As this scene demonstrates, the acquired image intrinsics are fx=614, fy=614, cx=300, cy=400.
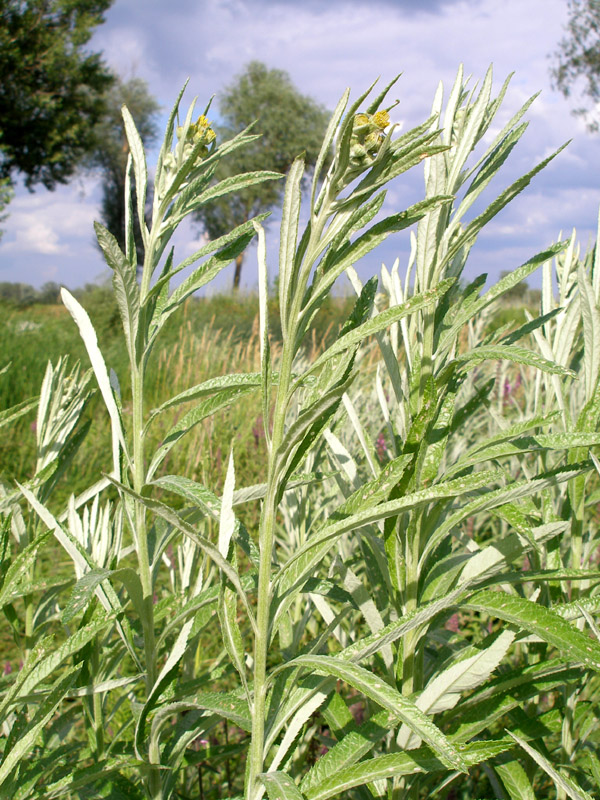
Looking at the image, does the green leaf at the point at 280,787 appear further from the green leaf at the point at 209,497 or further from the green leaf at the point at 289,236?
the green leaf at the point at 289,236

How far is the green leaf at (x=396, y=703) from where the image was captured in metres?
0.47

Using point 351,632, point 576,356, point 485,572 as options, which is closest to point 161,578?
point 351,632

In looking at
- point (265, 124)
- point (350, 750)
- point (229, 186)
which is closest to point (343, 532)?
point (350, 750)

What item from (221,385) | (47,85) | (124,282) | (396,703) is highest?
(47,85)

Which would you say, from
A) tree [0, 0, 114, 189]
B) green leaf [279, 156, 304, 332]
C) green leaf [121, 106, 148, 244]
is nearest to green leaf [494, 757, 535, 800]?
green leaf [279, 156, 304, 332]

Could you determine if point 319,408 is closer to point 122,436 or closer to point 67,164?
point 122,436

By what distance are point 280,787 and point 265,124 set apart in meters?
30.1

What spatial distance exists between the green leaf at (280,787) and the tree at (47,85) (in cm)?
2112

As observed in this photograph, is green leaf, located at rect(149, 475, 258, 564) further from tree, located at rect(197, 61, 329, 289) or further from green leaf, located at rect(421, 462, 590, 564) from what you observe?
tree, located at rect(197, 61, 329, 289)

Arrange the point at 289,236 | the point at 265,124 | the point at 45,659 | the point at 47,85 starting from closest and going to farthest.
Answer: the point at 289,236 < the point at 45,659 < the point at 47,85 < the point at 265,124

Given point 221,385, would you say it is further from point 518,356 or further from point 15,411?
point 15,411

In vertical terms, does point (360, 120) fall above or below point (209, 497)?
above

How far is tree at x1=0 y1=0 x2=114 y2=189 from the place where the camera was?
1894cm

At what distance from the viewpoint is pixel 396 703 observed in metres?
0.50
